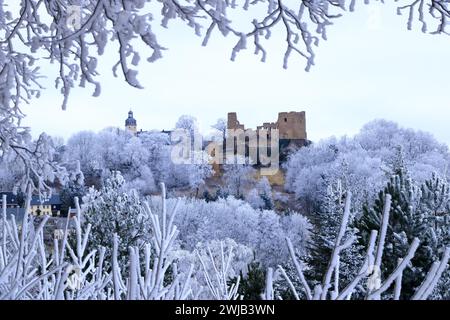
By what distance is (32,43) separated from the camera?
2123 mm

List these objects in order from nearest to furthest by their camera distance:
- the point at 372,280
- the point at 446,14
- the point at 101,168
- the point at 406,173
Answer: the point at 372,280, the point at 446,14, the point at 406,173, the point at 101,168

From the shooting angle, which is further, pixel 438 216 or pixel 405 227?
pixel 405 227

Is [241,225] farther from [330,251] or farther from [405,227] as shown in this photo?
[405,227]

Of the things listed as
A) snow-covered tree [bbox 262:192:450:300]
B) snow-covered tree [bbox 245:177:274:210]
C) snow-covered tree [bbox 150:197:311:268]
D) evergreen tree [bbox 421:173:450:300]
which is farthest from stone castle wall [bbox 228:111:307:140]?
snow-covered tree [bbox 245:177:274:210]

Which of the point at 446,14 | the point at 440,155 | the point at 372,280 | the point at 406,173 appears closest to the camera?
the point at 372,280

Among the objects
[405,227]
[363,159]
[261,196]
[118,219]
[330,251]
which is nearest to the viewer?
[405,227]

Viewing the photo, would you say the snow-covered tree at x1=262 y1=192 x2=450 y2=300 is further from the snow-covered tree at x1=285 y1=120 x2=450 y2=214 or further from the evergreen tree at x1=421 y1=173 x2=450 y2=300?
the snow-covered tree at x1=285 y1=120 x2=450 y2=214

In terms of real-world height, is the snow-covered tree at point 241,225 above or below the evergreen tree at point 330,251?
below

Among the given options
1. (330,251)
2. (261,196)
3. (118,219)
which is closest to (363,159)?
(261,196)

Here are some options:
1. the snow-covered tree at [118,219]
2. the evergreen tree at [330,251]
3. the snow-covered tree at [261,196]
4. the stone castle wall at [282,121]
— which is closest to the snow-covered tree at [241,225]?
the snow-covered tree at [261,196]

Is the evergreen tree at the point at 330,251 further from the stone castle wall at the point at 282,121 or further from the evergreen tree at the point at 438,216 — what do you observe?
the stone castle wall at the point at 282,121
